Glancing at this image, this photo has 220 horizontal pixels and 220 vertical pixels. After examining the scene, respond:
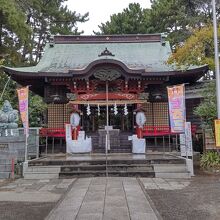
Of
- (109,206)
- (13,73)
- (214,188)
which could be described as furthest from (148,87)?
(109,206)

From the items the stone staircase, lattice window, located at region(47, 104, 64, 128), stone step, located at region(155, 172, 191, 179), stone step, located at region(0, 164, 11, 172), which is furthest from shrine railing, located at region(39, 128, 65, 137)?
stone step, located at region(155, 172, 191, 179)

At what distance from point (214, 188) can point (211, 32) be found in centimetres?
764

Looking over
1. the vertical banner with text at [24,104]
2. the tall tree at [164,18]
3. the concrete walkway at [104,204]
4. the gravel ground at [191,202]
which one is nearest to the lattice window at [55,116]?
the vertical banner with text at [24,104]

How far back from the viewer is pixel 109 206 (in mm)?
7188

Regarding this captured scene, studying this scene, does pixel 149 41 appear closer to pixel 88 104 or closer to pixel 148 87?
pixel 148 87

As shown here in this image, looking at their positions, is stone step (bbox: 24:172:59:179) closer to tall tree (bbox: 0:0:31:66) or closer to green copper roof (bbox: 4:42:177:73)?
green copper roof (bbox: 4:42:177:73)

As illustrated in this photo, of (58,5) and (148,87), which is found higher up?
(58,5)

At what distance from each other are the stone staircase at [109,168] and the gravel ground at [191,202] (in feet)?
6.35

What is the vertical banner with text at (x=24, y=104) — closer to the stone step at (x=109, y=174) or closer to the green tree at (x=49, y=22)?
the stone step at (x=109, y=174)

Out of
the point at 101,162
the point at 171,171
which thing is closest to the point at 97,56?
the point at 101,162

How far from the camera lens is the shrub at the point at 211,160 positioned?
14117 mm

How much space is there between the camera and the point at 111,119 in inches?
862

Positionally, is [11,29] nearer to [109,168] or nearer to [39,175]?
[39,175]

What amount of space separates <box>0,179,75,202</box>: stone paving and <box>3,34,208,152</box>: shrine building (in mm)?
7916
